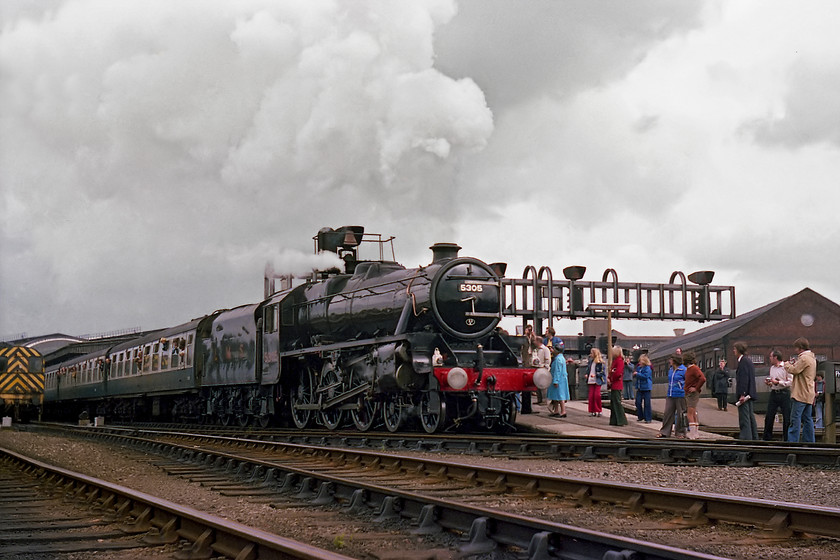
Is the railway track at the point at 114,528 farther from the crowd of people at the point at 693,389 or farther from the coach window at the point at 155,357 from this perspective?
the coach window at the point at 155,357

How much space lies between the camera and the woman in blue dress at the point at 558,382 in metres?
16.3

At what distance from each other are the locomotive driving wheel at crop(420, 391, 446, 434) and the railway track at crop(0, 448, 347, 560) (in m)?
6.66

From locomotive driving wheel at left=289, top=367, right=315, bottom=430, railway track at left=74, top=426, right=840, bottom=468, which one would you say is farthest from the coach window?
railway track at left=74, top=426, right=840, bottom=468

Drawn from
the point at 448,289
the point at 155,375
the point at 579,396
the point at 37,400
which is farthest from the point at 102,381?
the point at 448,289

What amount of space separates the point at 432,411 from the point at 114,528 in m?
8.22

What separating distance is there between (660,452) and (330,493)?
4.18 meters

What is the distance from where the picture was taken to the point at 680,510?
20.1 ft

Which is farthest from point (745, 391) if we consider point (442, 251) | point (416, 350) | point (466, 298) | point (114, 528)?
point (114, 528)

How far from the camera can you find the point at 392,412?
15.1m

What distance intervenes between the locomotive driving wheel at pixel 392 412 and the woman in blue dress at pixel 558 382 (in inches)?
118

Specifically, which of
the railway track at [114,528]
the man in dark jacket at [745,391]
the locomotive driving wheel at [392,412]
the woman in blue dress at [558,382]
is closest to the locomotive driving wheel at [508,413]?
the woman in blue dress at [558,382]

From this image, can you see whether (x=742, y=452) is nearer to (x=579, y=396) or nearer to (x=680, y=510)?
(x=680, y=510)

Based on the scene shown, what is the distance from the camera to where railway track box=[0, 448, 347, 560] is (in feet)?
15.8

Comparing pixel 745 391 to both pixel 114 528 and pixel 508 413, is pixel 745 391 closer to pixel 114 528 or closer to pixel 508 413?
pixel 508 413
